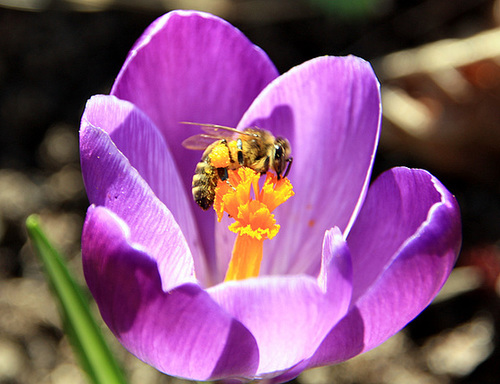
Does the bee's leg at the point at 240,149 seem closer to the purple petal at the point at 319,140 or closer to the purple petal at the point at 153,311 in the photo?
the purple petal at the point at 319,140

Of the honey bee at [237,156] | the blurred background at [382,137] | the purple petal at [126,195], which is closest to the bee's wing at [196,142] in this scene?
the honey bee at [237,156]

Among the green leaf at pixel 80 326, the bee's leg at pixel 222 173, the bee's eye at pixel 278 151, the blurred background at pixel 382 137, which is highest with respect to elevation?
the bee's eye at pixel 278 151

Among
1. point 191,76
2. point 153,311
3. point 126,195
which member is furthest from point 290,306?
point 191,76

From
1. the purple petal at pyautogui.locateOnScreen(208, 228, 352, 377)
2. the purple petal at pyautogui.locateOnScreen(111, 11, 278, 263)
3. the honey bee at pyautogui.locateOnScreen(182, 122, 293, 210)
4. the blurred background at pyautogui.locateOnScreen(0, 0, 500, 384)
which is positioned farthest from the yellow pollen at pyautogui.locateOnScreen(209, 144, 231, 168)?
the blurred background at pyautogui.locateOnScreen(0, 0, 500, 384)

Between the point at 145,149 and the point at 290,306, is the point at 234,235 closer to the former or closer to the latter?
the point at 145,149

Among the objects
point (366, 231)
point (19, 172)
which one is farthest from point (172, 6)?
point (366, 231)

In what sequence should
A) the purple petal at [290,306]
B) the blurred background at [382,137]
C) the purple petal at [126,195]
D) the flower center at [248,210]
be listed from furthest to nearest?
1. the blurred background at [382,137]
2. the flower center at [248,210]
3. the purple petal at [126,195]
4. the purple petal at [290,306]
